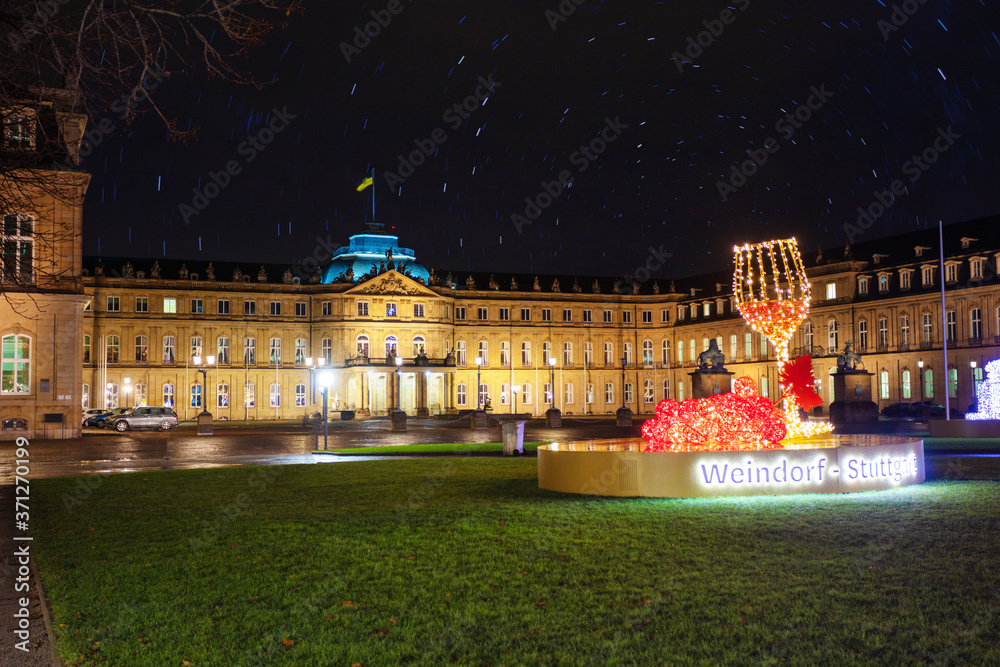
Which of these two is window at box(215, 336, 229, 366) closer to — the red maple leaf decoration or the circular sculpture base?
the red maple leaf decoration

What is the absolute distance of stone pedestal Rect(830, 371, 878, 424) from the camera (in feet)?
144

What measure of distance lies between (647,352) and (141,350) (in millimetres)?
55274

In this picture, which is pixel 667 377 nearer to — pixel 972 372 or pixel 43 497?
pixel 972 372

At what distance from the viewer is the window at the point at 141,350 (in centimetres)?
8181

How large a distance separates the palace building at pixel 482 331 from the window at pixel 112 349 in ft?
0.44

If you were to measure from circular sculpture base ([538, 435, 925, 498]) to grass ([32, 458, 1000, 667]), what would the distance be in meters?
0.70

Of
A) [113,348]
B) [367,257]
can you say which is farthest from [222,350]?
[367,257]

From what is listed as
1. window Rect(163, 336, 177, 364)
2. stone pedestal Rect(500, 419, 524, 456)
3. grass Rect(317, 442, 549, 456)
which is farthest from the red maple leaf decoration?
window Rect(163, 336, 177, 364)

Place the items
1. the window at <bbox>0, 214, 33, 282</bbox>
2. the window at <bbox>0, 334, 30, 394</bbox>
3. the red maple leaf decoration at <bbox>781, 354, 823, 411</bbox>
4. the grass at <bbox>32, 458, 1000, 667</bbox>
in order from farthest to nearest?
the window at <bbox>0, 334, 30, 394</bbox> → the red maple leaf decoration at <bbox>781, 354, 823, 411</bbox> → the window at <bbox>0, 214, 33, 282</bbox> → the grass at <bbox>32, 458, 1000, 667</bbox>

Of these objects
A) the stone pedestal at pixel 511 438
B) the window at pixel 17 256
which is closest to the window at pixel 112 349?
the stone pedestal at pixel 511 438

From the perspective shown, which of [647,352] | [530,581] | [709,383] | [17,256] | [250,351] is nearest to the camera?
[530,581]

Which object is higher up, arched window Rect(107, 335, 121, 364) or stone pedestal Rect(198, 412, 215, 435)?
arched window Rect(107, 335, 121, 364)

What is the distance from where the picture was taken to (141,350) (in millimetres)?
82062

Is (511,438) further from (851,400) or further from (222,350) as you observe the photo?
(222,350)
